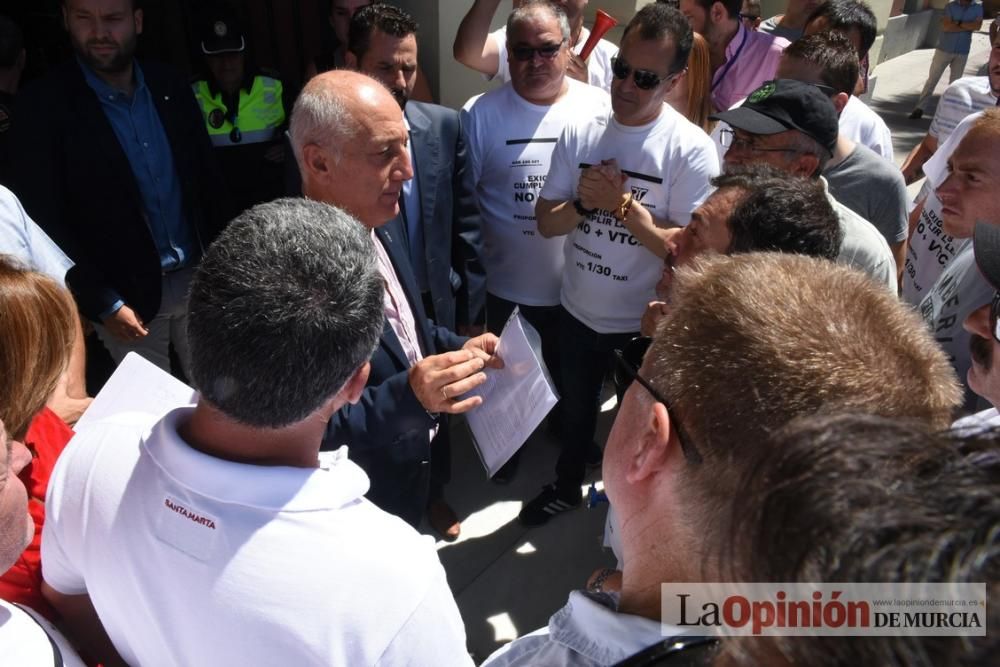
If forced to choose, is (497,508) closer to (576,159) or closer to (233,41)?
(576,159)

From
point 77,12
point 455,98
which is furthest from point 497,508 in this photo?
point 455,98

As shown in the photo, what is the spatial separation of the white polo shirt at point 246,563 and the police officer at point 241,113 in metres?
2.51

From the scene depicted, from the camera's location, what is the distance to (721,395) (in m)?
0.79

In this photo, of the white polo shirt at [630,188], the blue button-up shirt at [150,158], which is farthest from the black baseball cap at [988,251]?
the blue button-up shirt at [150,158]

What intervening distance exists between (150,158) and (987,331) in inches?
118

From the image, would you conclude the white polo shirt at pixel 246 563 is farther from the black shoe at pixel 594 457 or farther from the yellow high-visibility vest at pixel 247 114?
the yellow high-visibility vest at pixel 247 114

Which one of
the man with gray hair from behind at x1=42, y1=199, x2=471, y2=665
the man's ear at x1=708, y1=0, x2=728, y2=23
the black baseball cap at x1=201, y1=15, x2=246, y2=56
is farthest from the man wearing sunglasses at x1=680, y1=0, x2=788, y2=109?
the man with gray hair from behind at x1=42, y1=199, x2=471, y2=665

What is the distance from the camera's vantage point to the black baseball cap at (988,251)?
65.7 inches

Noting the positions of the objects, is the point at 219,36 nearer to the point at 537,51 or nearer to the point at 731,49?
the point at 537,51

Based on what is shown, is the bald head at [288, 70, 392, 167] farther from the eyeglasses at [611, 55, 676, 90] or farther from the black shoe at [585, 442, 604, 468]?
the black shoe at [585, 442, 604, 468]

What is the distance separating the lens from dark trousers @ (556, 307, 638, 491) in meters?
2.78

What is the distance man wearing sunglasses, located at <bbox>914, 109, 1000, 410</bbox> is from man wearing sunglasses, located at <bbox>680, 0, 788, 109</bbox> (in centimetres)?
187

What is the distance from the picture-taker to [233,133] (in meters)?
3.22

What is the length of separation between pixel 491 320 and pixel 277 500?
235 cm
